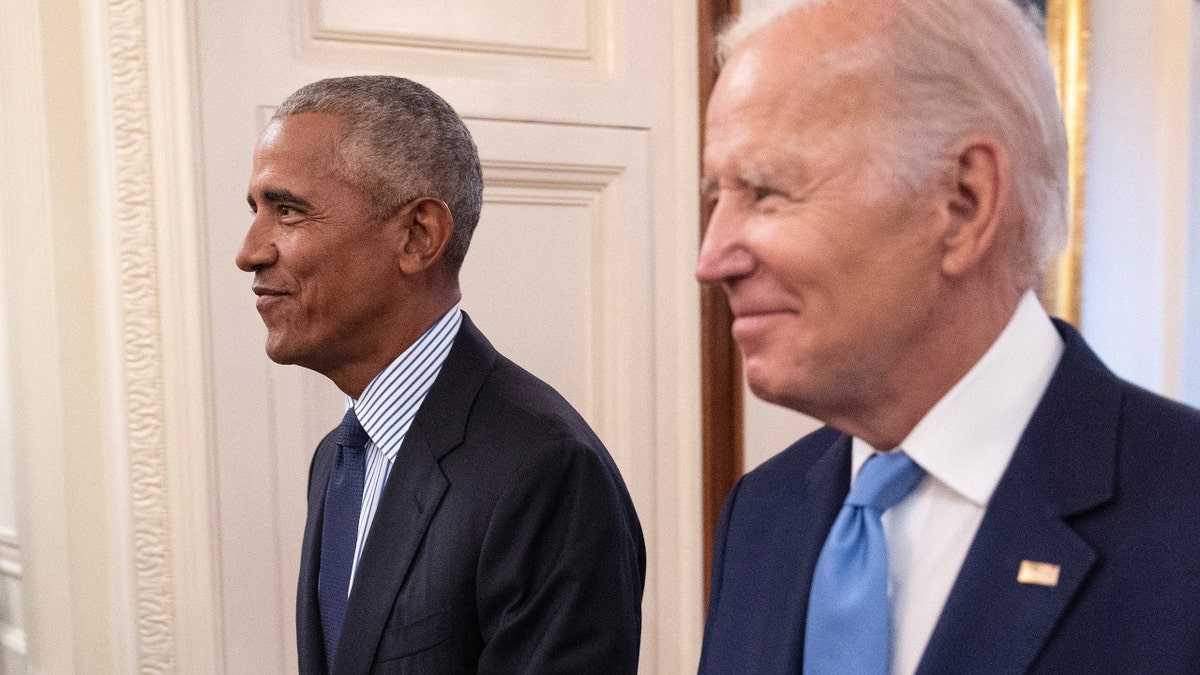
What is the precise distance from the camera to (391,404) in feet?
6.27

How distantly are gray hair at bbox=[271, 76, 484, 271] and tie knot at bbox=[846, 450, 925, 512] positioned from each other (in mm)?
985

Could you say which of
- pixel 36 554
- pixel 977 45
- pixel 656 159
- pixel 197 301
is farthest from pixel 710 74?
pixel 977 45

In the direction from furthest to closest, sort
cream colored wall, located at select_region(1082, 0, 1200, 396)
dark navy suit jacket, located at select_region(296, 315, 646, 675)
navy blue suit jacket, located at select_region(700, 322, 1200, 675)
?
cream colored wall, located at select_region(1082, 0, 1200, 396)
dark navy suit jacket, located at select_region(296, 315, 646, 675)
navy blue suit jacket, located at select_region(700, 322, 1200, 675)

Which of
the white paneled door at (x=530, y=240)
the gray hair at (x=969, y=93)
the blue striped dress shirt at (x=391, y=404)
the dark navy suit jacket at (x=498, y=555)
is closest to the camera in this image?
the gray hair at (x=969, y=93)

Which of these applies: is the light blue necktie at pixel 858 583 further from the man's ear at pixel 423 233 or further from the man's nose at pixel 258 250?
the man's nose at pixel 258 250

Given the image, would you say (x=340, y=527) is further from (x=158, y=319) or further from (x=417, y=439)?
(x=158, y=319)

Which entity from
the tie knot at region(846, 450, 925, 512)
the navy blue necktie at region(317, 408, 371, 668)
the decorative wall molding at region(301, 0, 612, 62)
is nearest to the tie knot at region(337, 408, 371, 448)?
the navy blue necktie at region(317, 408, 371, 668)

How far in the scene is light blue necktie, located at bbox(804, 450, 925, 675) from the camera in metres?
1.08

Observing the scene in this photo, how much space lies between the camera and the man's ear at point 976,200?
1059 millimetres

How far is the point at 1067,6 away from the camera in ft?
10.3

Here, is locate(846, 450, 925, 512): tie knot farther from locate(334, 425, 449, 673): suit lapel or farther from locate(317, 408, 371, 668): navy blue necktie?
locate(317, 408, 371, 668): navy blue necktie

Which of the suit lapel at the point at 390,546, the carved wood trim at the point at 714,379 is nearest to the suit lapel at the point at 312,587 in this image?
the suit lapel at the point at 390,546

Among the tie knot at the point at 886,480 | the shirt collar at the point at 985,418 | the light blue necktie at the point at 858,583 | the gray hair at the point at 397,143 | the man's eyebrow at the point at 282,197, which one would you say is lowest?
the light blue necktie at the point at 858,583

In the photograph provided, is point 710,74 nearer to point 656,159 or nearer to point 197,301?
point 656,159
